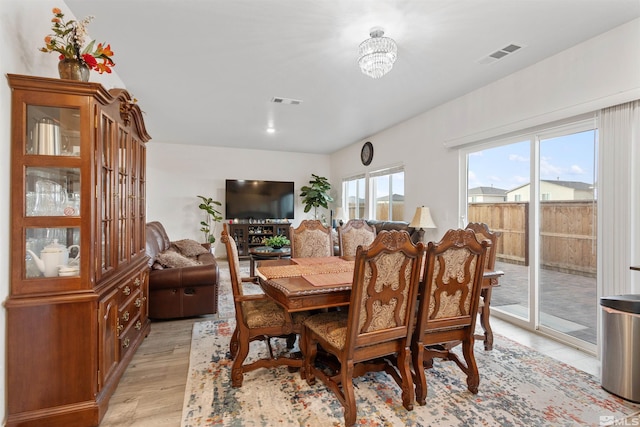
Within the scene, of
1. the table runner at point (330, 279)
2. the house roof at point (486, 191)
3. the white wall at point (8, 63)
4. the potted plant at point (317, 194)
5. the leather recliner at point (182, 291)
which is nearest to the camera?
the white wall at point (8, 63)

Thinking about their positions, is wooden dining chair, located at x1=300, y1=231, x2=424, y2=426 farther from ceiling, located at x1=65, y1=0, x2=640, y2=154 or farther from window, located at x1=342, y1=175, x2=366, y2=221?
window, located at x1=342, y1=175, x2=366, y2=221

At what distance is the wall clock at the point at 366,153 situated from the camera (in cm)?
616

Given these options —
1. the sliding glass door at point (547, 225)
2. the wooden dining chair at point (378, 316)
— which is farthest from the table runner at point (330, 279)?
the sliding glass door at point (547, 225)

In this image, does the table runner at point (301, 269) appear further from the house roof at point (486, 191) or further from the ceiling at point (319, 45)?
the house roof at point (486, 191)

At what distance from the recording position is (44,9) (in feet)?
6.29

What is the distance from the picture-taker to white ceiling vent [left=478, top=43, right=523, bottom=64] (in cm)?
269

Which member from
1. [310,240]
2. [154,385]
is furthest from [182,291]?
[310,240]

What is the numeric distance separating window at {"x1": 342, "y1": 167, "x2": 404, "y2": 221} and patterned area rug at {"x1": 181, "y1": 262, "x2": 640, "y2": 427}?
3258 mm

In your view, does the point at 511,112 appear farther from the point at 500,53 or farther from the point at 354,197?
the point at 354,197

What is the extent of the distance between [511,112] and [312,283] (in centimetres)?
295

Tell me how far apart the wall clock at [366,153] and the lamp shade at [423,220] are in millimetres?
2153

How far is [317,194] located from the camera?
293 inches

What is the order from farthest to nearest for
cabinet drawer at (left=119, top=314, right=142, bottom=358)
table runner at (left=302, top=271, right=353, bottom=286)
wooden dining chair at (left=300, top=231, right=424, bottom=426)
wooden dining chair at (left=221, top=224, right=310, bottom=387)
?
cabinet drawer at (left=119, top=314, right=142, bottom=358)
wooden dining chair at (left=221, top=224, right=310, bottom=387)
table runner at (left=302, top=271, right=353, bottom=286)
wooden dining chair at (left=300, top=231, right=424, bottom=426)

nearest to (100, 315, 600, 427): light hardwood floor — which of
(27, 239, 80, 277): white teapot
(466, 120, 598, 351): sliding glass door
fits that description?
(466, 120, 598, 351): sliding glass door
